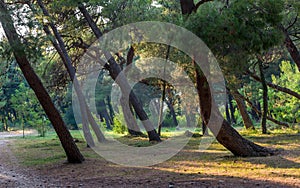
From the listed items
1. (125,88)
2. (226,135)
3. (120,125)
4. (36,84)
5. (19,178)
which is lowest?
(19,178)

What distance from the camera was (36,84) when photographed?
791 centimetres

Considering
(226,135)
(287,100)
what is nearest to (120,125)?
(287,100)

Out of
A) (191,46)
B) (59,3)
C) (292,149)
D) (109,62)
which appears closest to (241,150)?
(292,149)

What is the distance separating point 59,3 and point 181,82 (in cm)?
617

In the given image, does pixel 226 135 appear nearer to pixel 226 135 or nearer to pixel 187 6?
pixel 226 135

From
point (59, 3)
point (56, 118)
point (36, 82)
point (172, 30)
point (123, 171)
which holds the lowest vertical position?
point (123, 171)

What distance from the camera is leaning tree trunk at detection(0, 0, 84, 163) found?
7.09 m

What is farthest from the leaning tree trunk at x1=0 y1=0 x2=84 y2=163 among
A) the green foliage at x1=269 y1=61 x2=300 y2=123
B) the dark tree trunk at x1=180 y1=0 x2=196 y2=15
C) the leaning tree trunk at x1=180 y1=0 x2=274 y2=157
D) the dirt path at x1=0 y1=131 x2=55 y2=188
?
the green foliage at x1=269 y1=61 x2=300 y2=123

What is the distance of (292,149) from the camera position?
8891 mm

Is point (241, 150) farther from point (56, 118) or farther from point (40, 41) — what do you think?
point (40, 41)

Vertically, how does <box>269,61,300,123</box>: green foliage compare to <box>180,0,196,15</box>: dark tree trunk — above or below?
below

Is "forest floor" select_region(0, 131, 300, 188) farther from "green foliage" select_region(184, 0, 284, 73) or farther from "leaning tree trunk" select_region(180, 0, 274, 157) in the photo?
"green foliage" select_region(184, 0, 284, 73)

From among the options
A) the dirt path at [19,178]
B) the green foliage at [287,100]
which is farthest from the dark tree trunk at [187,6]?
the green foliage at [287,100]

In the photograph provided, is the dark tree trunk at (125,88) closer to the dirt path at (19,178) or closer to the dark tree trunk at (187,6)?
the dirt path at (19,178)
